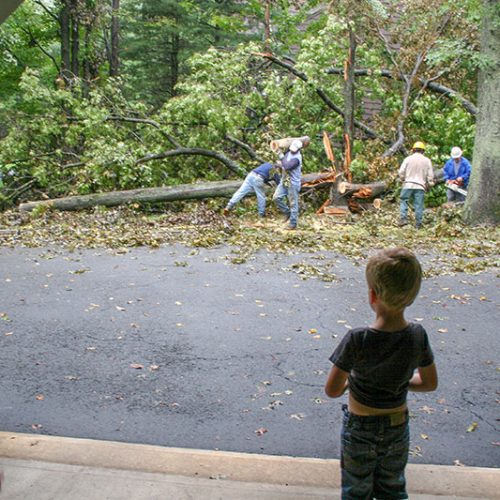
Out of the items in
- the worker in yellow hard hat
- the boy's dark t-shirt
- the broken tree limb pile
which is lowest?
the worker in yellow hard hat

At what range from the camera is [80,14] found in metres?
19.8

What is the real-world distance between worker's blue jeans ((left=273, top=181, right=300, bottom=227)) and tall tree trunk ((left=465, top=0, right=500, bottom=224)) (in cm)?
362

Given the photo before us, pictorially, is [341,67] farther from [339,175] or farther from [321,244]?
[321,244]

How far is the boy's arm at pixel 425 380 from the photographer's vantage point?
2.68 meters

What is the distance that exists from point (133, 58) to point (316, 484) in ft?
74.3

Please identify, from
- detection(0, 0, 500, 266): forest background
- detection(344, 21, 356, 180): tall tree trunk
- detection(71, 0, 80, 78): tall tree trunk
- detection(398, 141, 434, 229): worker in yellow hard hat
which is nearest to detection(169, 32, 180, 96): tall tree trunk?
detection(71, 0, 80, 78): tall tree trunk

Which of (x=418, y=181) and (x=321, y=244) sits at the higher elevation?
(x=418, y=181)

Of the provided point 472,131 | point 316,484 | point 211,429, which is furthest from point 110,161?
point 316,484

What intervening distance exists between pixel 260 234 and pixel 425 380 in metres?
9.19

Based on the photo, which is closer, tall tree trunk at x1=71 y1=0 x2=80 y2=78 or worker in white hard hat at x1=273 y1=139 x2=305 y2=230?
worker in white hard hat at x1=273 y1=139 x2=305 y2=230

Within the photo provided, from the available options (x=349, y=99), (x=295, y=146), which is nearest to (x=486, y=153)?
(x=349, y=99)

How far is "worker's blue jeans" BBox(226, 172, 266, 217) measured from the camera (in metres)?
13.2

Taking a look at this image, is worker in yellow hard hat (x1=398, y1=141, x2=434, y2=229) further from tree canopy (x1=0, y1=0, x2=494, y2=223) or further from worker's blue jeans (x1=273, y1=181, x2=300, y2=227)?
tree canopy (x1=0, y1=0, x2=494, y2=223)

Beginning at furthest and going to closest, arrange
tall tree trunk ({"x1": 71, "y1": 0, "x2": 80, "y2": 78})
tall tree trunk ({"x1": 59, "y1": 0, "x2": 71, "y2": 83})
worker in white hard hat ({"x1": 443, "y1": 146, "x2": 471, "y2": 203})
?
tall tree trunk ({"x1": 71, "y1": 0, "x2": 80, "y2": 78}), tall tree trunk ({"x1": 59, "y1": 0, "x2": 71, "y2": 83}), worker in white hard hat ({"x1": 443, "y1": 146, "x2": 471, "y2": 203})
